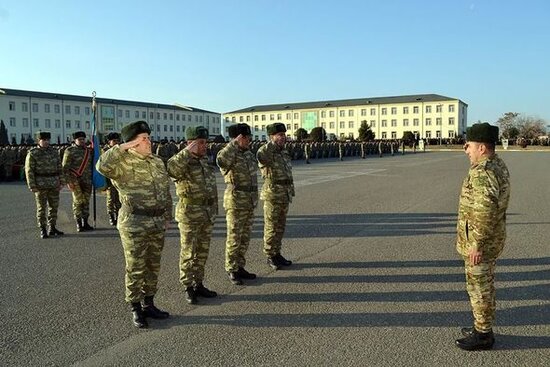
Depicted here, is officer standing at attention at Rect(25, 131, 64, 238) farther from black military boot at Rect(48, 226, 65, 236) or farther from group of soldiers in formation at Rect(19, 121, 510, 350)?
group of soldiers in formation at Rect(19, 121, 510, 350)

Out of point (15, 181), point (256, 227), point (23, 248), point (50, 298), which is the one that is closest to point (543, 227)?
point (256, 227)

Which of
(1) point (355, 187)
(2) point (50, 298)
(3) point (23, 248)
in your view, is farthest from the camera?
(1) point (355, 187)

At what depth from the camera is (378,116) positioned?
108m

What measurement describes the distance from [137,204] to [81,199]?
5285 millimetres

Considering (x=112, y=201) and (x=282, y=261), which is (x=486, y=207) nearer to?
(x=282, y=261)

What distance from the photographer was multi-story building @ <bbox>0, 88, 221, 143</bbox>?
73.4 metres

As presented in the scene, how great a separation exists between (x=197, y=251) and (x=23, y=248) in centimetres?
381

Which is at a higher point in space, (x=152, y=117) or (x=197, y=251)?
(x=152, y=117)

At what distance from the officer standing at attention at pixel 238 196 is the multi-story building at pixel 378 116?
96141 millimetres

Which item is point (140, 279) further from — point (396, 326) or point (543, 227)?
point (543, 227)

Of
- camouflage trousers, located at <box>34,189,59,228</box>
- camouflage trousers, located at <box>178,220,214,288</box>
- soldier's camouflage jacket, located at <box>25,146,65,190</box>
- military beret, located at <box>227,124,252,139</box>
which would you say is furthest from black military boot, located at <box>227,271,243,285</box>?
soldier's camouflage jacket, located at <box>25,146,65,190</box>

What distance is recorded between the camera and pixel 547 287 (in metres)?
5.21

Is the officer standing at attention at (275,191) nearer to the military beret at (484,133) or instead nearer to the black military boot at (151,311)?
the black military boot at (151,311)

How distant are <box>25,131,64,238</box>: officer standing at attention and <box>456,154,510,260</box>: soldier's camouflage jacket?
7.03 metres
